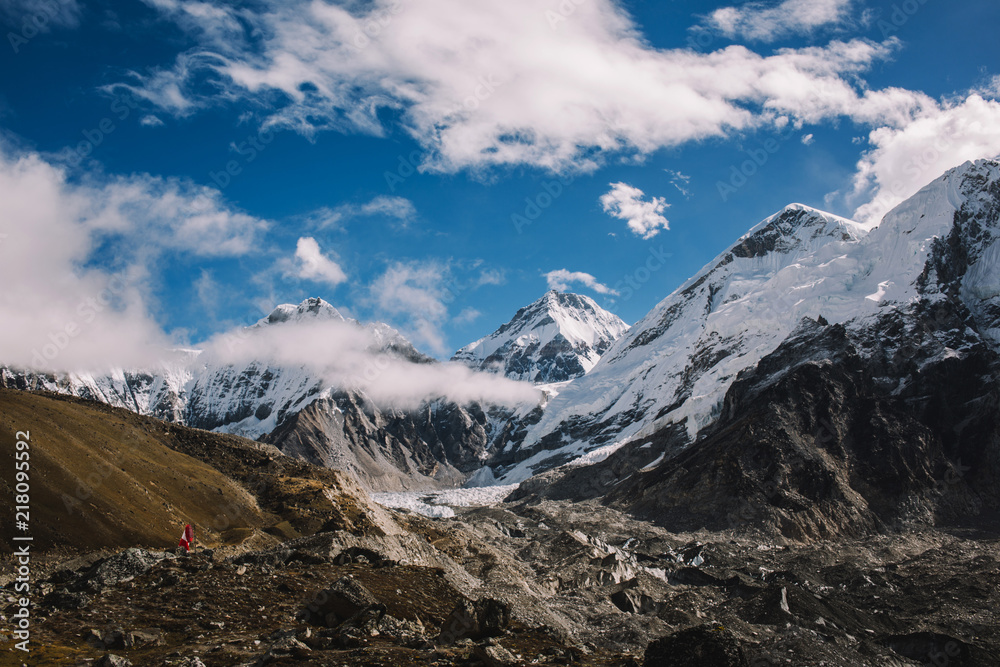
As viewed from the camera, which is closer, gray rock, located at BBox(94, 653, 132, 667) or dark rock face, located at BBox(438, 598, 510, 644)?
gray rock, located at BBox(94, 653, 132, 667)

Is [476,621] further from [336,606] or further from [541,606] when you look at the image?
[541,606]

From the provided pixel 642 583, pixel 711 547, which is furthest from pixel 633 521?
pixel 642 583

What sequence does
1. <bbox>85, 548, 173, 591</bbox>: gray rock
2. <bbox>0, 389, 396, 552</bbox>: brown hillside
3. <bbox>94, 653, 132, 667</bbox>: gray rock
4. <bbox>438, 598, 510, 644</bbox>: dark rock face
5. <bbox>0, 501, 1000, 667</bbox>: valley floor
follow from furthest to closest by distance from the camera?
1. <bbox>0, 389, 396, 552</bbox>: brown hillside
2. <bbox>85, 548, 173, 591</bbox>: gray rock
3. <bbox>438, 598, 510, 644</bbox>: dark rock face
4. <bbox>0, 501, 1000, 667</bbox>: valley floor
5. <bbox>94, 653, 132, 667</bbox>: gray rock

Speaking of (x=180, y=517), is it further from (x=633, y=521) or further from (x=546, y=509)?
(x=546, y=509)

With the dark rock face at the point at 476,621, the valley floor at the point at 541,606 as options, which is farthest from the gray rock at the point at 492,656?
the dark rock face at the point at 476,621

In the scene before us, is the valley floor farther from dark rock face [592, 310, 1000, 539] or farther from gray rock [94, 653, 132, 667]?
dark rock face [592, 310, 1000, 539]

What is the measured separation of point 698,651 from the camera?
2292cm

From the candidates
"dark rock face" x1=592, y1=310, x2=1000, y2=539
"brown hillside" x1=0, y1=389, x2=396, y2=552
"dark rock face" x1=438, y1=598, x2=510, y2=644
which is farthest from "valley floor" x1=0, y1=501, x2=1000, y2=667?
"dark rock face" x1=592, y1=310, x2=1000, y2=539

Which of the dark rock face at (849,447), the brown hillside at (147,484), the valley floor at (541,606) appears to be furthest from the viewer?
the dark rock face at (849,447)

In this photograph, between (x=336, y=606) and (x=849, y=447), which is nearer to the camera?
(x=336, y=606)

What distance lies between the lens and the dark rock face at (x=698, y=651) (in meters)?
22.5

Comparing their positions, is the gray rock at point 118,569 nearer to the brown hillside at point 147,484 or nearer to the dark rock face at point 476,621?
the dark rock face at point 476,621

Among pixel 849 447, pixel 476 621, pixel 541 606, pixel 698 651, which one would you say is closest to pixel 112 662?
pixel 476 621

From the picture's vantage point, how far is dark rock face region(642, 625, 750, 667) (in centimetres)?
2247
